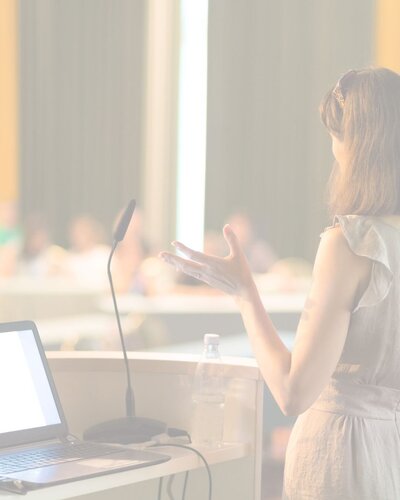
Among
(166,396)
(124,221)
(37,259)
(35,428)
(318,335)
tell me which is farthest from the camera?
(37,259)

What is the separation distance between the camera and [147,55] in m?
9.66

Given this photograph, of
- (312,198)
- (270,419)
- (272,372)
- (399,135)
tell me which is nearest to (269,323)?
(272,372)

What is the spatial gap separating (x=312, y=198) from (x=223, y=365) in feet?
23.9

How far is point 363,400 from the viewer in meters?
1.47

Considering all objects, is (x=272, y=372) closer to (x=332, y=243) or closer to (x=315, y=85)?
(x=332, y=243)

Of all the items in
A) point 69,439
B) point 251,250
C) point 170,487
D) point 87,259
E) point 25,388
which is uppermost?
point 25,388

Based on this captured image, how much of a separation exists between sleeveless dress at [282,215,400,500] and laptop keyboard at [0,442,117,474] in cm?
32

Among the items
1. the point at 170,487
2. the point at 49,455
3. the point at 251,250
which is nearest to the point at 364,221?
the point at 49,455

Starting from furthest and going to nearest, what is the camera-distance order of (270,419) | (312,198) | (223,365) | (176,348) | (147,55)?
(147,55)
(312,198)
(176,348)
(270,419)
(223,365)

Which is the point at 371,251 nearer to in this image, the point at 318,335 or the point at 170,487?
the point at 318,335

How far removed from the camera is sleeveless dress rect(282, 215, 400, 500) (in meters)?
1.42

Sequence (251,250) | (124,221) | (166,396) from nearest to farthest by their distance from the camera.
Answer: (124,221) < (166,396) < (251,250)

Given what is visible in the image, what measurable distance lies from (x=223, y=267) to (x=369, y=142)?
0.29 metres

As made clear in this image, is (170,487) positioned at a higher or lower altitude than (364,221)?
lower
